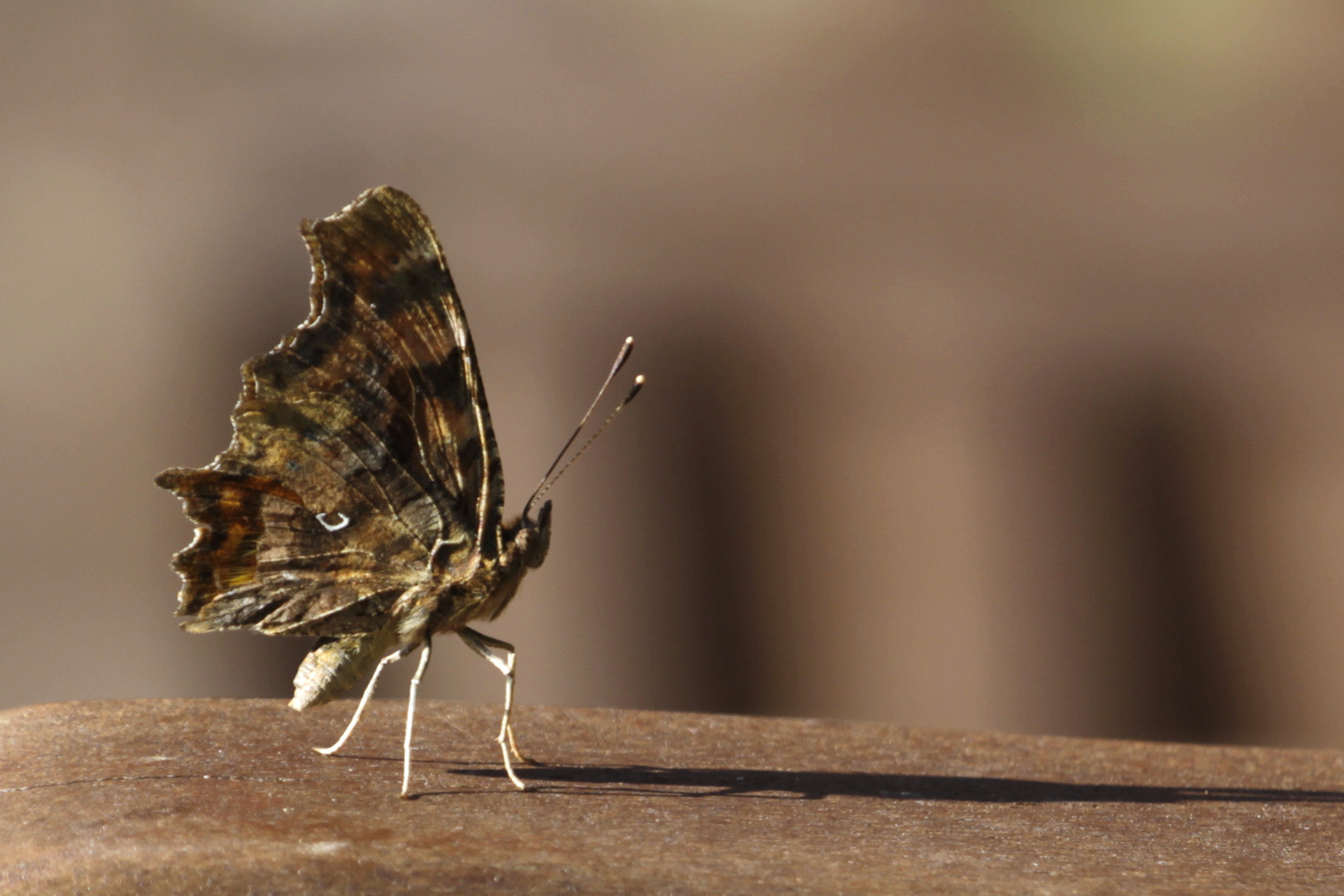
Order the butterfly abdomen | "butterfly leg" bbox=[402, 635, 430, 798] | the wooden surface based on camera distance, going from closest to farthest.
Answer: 1. the wooden surface
2. "butterfly leg" bbox=[402, 635, 430, 798]
3. the butterfly abdomen

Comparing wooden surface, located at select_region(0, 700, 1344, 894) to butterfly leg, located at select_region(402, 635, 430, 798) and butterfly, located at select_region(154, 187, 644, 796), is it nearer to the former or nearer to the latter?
butterfly leg, located at select_region(402, 635, 430, 798)

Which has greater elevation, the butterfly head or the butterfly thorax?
the butterfly head

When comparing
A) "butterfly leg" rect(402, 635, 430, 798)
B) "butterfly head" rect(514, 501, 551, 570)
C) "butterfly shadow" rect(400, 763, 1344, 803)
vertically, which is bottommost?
"butterfly shadow" rect(400, 763, 1344, 803)

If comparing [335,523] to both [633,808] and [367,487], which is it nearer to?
[367,487]

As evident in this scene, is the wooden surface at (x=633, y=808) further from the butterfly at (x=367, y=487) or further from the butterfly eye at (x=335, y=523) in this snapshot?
the butterfly eye at (x=335, y=523)

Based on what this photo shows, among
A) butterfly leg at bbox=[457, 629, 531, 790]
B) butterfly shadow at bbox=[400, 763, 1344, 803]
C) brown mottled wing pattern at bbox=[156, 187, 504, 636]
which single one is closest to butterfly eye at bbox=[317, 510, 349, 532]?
brown mottled wing pattern at bbox=[156, 187, 504, 636]

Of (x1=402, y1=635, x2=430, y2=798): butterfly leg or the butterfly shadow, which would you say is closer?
(x1=402, y1=635, x2=430, y2=798): butterfly leg

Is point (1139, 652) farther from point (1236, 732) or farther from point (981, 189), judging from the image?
point (981, 189)

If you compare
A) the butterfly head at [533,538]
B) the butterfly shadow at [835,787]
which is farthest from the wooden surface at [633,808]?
the butterfly head at [533,538]

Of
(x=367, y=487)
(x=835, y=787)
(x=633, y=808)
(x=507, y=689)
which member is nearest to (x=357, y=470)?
(x=367, y=487)

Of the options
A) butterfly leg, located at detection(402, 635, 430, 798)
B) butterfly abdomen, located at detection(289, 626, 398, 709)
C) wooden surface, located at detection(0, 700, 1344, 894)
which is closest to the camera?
wooden surface, located at detection(0, 700, 1344, 894)

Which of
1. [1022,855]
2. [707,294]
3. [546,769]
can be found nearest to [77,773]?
[546,769]
